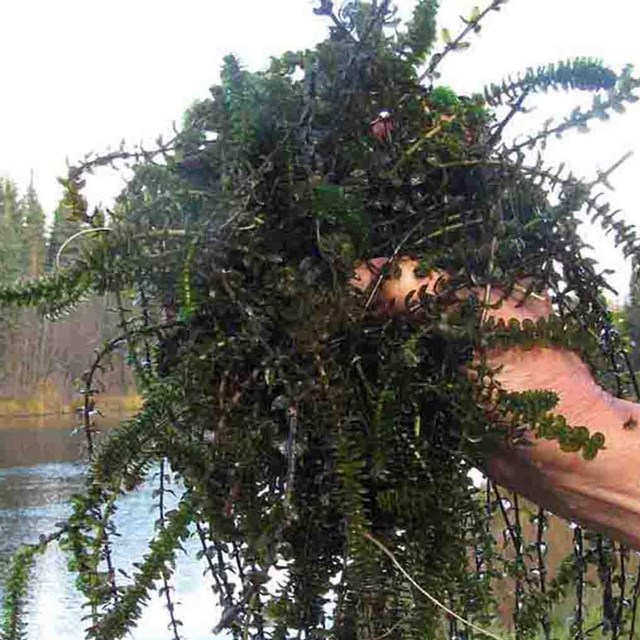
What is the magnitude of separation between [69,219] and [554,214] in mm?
289

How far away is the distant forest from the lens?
578mm

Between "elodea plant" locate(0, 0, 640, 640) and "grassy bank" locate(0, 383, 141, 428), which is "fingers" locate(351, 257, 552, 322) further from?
"grassy bank" locate(0, 383, 141, 428)

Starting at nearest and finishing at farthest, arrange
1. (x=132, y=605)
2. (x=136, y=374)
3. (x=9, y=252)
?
(x=132, y=605)
(x=136, y=374)
(x=9, y=252)

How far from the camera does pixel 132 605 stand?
52 cm

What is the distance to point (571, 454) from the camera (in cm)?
62

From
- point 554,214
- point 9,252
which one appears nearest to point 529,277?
point 554,214

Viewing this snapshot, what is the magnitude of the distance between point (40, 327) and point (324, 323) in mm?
991

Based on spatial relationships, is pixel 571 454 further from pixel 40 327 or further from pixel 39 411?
pixel 39 411

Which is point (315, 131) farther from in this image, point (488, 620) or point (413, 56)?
point (488, 620)

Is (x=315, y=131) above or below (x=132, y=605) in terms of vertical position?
above

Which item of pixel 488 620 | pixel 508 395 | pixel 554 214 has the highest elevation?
pixel 554 214

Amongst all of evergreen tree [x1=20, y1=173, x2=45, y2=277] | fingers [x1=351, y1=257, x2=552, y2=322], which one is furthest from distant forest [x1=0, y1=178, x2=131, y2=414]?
fingers [x1=351, y1=257, x2=552, y2=322]

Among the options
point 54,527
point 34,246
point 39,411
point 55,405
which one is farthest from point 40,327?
point 39,411

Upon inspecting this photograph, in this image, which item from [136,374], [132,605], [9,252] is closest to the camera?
[132,605]
